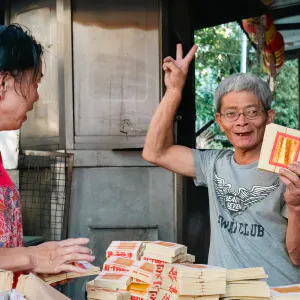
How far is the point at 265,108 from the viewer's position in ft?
8.49

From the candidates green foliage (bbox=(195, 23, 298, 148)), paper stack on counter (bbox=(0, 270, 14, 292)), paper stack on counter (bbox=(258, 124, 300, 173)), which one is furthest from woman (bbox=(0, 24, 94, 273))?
green foliage (bbox=(195, 23, 298, 148))

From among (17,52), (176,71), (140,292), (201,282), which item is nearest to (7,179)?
(17,52)

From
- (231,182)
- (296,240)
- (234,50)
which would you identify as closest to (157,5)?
(231,182)

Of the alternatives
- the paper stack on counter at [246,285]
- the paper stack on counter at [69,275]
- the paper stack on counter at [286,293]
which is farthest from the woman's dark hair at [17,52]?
the paper stack on counter at [286,293]

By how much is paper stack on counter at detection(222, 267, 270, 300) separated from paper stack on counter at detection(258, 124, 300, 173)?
479 mm

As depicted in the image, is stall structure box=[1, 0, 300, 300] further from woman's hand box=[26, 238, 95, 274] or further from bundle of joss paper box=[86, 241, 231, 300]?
woman's hand box=[26, 238, 95, 274]

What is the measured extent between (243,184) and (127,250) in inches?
28.0

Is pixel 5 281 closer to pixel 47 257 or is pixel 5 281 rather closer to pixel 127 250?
pixel 47 257

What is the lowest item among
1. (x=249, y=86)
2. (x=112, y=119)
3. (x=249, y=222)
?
(x=249, y=222)

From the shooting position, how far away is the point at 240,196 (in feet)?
8.20

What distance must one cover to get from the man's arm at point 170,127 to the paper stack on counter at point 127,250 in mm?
708

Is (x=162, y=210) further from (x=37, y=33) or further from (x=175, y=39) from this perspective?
(x=37, y=33)

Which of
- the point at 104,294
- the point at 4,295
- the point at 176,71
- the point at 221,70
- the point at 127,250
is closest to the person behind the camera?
the point at 4,295

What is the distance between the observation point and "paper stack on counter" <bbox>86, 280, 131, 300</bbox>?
1970 mm
